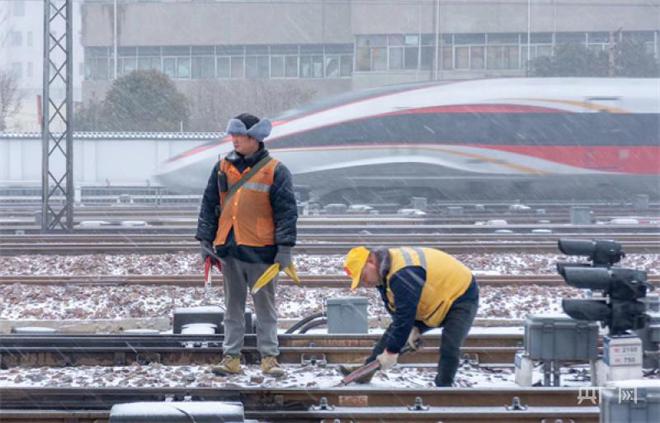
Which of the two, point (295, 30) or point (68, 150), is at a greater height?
point (295, 30)

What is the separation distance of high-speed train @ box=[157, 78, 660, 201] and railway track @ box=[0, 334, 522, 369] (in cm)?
1996

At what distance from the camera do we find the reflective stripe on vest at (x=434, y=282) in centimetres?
705

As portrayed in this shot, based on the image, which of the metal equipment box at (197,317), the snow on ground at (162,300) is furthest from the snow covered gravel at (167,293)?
the metal equipment box at (197,317)

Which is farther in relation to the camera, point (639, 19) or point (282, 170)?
point (639, 19)

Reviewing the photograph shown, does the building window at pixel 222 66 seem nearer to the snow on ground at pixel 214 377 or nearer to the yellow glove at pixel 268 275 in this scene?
the snow on ground at pixel 214 377

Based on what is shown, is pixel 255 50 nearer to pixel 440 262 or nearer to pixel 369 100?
pixel 369 100

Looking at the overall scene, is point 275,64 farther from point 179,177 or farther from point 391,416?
point 391,416

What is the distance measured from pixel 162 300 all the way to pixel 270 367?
5.29 meters

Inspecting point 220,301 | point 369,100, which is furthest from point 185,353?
point 369,100

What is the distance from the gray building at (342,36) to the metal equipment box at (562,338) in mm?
40956

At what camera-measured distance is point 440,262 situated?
282 inches

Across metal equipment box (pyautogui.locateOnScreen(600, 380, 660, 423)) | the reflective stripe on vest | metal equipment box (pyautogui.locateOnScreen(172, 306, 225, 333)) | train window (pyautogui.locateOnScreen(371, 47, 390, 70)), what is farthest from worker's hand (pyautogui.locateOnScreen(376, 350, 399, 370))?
train window (pyautogui.locateOnScreen(371, 47, 390, 70))

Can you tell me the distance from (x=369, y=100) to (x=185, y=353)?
68.5ft

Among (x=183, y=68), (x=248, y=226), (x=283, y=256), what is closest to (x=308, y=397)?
(x=283, y=256)
